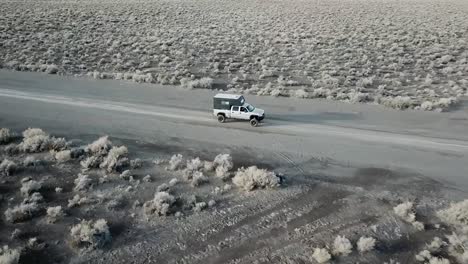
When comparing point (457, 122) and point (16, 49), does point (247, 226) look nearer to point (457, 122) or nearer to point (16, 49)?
point (457, 122)

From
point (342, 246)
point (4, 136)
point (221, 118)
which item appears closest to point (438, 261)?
point (342, 246)

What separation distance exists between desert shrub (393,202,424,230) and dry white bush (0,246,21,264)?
1361cm

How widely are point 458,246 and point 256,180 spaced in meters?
7.83

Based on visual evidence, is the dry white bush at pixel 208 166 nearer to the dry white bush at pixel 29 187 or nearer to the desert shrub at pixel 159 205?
the desert shrub at pixel 159 205

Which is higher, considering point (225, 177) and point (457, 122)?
point (457, 122)

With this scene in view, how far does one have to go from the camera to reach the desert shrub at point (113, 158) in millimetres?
19516

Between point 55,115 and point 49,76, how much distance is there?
968cm

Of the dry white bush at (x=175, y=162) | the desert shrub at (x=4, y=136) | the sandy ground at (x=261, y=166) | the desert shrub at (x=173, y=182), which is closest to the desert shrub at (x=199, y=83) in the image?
the sandy ground at (x=261, y=166)

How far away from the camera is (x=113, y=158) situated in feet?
65.4

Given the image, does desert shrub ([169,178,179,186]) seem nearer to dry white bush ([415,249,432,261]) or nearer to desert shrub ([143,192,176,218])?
desert shrub ([143,192,176,218])

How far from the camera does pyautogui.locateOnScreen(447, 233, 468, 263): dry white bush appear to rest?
14148 millimetres

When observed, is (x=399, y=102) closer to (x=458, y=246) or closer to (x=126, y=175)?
(x=458, y=246)

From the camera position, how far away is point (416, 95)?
30.2 metres

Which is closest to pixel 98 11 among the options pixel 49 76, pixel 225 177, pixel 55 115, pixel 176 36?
pixel 176 36
